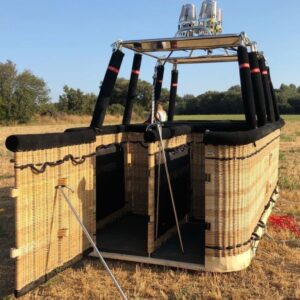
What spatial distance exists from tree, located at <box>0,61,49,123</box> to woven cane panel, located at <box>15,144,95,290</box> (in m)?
40.7

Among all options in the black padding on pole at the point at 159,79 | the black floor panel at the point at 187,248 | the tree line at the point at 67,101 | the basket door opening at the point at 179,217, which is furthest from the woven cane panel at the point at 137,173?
the tree line at the point at 67,101

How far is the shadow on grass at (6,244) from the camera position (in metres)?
4.18

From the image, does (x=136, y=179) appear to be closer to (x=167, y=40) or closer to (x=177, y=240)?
(x=177, y=240)

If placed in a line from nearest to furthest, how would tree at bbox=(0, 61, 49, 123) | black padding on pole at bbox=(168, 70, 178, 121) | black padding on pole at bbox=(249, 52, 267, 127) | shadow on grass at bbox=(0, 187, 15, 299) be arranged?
shadow on grass at bbox=(0, 187, 15, 299)
black padding on pole at bbox=(249, 52, 267, 127)
black padding on pole at bbox=(168, 70, 178, 121)
tree at bbox=(0, 61, 49, 123)

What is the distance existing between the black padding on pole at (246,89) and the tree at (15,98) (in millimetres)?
40757

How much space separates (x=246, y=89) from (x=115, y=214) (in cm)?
242

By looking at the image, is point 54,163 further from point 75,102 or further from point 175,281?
point 75,102

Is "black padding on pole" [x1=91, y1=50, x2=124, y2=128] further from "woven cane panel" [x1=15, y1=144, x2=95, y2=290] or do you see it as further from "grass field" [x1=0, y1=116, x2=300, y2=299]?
"grass field" [x1=0, y1=116, x2=300, y2=299]

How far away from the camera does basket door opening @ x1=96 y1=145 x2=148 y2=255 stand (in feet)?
17.0

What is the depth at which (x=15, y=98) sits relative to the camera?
45250mm

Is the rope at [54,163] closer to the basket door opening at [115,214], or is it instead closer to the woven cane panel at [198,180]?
the basket door opening at [115,214]

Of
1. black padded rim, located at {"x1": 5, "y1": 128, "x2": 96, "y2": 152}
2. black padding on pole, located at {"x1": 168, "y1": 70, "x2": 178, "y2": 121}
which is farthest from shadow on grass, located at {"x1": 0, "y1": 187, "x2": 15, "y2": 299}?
black padding on pole, located at {"x1": 168, "y1": 70, "x2": 178, "y2": 121}

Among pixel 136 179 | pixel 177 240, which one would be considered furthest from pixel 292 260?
pixel 136 179

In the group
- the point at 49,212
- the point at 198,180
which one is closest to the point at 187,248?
the point at 198,180
